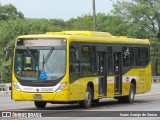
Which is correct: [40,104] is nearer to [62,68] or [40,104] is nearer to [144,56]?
[62,68]

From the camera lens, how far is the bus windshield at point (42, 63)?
896 inches

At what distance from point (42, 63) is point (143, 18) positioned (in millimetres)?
62464

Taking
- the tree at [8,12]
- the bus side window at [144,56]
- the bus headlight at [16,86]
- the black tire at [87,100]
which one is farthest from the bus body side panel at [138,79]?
the tree at [8,12]

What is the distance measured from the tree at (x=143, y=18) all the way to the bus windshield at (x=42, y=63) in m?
58.9

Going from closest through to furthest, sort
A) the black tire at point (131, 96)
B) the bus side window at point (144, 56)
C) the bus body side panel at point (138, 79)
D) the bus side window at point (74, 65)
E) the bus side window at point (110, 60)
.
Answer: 1. the bus side window at point (74, 65)
2. the bus side window at point (110, 60)
3. the bus body side panel at point (138, 79)
4. the black tire at point (131, 96)
5. the bus side window at point (144, 56)

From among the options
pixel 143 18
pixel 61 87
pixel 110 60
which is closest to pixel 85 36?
pixel 110 60

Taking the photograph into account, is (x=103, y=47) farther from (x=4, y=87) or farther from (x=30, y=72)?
(x=4, y=87)

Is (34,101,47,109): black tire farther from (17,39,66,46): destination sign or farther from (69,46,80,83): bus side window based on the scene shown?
(17,39,66,46): destination sign

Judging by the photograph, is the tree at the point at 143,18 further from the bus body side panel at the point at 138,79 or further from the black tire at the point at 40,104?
the black tire at the point at 40,104

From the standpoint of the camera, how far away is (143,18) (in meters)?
84.3

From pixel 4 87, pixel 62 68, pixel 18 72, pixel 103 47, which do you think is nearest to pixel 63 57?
pixel 62 68

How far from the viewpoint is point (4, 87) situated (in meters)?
42.0

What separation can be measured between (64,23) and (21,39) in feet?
311

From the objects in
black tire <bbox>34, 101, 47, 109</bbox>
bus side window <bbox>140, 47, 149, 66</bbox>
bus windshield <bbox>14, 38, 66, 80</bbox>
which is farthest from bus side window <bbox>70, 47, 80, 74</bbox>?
bus side window <bbox>140, 47, 149, 66</bbox>
